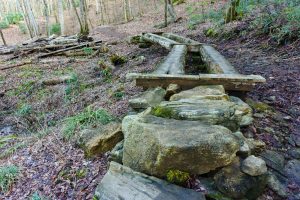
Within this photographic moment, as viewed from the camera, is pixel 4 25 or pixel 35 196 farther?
pixel 4 25

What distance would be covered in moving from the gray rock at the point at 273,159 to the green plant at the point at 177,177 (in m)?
1.01

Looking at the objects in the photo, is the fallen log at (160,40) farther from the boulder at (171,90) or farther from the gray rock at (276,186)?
the gray rock at (276,186)

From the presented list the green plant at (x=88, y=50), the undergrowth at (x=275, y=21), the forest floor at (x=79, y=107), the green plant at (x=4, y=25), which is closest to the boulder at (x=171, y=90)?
the forest floor at (x=79, y=107)

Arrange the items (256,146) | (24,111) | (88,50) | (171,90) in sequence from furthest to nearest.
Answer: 1. (88,50)
2. (24,111)
3. (171,90)
4. (256,146)

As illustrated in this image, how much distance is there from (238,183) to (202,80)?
2.14 m

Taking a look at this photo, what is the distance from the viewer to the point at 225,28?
10.2m

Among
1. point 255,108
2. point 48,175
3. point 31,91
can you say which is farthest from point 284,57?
point 31,91

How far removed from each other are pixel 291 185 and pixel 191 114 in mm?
1204

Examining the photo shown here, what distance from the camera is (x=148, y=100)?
377 cm

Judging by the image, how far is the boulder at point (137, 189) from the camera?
2.23 meters

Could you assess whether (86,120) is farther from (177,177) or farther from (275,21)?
(275,21)

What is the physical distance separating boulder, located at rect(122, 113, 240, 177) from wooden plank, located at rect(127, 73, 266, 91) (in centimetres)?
170

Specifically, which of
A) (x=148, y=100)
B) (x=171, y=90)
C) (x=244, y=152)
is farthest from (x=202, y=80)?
(x=244, y=152)

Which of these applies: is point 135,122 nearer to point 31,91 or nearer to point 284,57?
point 284,57
